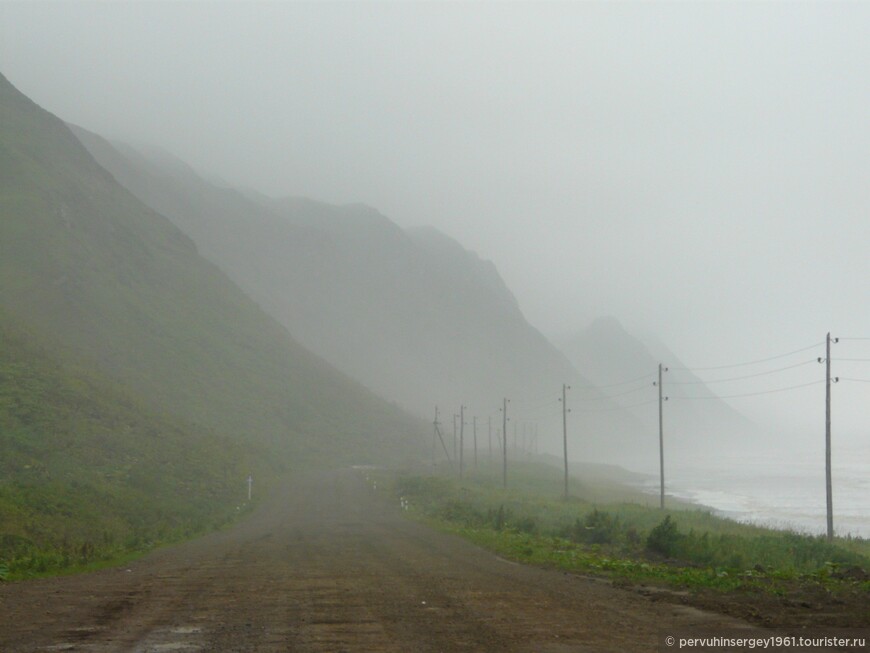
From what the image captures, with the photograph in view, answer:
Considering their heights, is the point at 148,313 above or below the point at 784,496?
above

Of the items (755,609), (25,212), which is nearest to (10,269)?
(25,212)

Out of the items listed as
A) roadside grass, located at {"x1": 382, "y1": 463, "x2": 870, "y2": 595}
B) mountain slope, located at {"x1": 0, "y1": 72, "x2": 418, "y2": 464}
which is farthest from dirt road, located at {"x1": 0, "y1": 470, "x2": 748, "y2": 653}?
mountain slope, located at {"x1": 0, "y1": 72, "x2": 418, "y2": 464}

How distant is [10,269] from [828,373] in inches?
3092

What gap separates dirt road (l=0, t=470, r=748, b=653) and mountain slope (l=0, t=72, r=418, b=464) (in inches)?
2208

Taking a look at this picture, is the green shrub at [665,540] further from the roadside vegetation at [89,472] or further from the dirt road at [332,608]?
the roadside vegetation at [89,472]

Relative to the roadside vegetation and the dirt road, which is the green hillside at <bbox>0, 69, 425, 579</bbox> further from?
the dirt road

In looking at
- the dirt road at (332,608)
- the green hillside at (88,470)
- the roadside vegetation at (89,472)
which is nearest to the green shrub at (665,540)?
the dirt road at (332,608)

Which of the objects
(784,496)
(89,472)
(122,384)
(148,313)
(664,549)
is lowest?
(784,496)

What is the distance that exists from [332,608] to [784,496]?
73710mm

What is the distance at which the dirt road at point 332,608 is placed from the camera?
979cm

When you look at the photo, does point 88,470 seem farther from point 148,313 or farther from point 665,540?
point 148,313

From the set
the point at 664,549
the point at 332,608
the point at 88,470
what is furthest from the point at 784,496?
the point at 332,608

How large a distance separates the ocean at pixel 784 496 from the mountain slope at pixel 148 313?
41.3m

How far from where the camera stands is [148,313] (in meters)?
95.1
